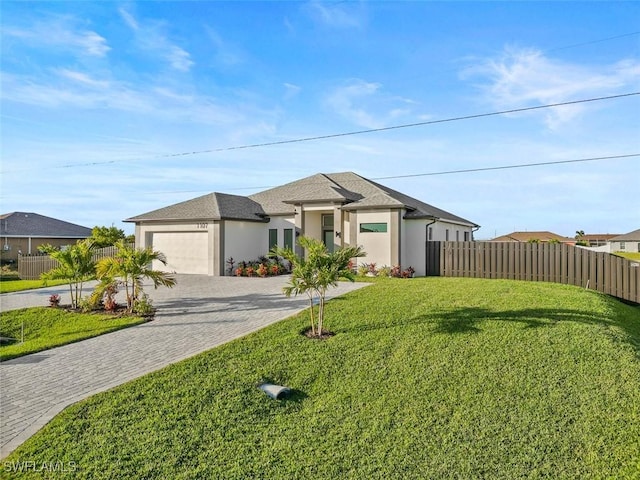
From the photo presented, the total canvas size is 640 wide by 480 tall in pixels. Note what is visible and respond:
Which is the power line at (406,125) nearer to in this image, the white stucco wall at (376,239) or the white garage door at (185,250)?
the white stucco wall at (376,239)

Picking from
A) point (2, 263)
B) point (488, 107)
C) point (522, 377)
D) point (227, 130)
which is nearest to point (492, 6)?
point (488, 107)

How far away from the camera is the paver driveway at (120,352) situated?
207 inches

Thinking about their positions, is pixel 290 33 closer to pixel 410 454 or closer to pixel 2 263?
pixel 410 454

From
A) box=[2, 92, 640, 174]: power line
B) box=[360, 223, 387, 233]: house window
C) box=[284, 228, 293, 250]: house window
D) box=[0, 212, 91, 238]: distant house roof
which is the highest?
box=[2, 92, 640, 174]: power line

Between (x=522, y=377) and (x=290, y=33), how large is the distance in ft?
38.0

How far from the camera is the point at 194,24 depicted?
37.3 ft

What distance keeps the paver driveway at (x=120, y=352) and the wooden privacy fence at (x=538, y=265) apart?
6.38 meters

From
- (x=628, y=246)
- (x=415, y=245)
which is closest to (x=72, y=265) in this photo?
(x=415, y=245)

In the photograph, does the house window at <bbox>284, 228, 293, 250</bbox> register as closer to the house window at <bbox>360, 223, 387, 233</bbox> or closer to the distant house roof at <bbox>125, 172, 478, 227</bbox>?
the distant house roof at <bbox>125, 172, 478, 227</bbox>

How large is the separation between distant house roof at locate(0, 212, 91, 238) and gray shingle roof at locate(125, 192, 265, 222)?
63.0 ft

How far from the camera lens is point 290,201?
67.3 ft

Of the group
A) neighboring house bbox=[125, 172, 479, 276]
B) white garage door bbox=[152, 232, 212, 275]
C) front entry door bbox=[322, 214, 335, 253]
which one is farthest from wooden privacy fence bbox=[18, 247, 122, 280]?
front entry door bbox=[322, 214, 335, 253]

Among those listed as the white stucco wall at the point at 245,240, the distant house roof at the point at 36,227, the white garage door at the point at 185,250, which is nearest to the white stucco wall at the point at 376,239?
the white stucco wall at the point at 245,240

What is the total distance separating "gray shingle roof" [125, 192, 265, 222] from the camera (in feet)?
65.3
